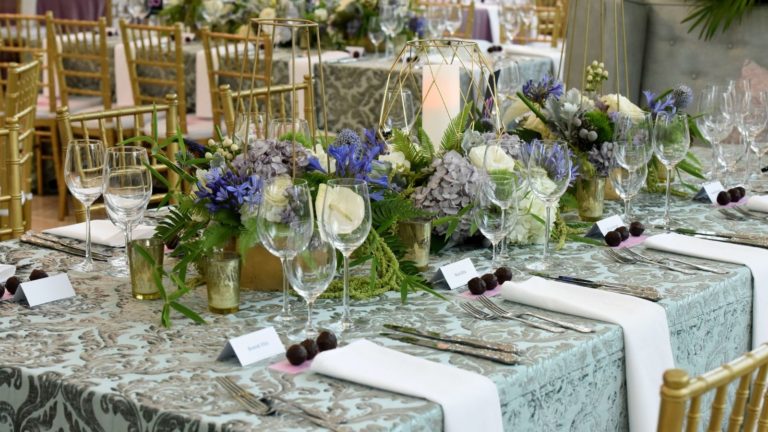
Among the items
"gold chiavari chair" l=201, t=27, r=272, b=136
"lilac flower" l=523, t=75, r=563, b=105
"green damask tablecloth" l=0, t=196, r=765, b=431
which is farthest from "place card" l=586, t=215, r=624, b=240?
"gold chiavari chair" l=201, t=27, r=272, b=136

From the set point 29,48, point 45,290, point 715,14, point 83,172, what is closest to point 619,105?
point 83,172

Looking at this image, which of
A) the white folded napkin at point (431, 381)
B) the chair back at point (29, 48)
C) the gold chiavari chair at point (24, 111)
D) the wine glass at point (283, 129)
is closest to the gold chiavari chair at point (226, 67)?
the chair back at point (29, 48)

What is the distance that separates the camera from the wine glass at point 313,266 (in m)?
1.58

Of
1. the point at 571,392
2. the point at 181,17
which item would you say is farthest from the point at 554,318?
the point at 181,17

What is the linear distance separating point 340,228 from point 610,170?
38.3 inches

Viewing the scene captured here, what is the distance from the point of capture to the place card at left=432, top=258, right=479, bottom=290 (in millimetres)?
1892

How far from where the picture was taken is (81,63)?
578 centimetres

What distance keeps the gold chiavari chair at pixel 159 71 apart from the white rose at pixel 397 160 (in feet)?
9.27

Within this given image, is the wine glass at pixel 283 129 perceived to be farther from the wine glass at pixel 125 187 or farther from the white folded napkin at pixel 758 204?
the white folded napkin at pixel 758 204

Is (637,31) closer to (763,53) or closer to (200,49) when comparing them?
(763,53)

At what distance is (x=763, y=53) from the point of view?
4.03 metres

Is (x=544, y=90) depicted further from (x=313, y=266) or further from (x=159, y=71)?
(x=159, y=71)

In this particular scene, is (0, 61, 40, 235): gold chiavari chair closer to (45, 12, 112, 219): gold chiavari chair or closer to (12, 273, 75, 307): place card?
(12, 273, 75, 307): place card

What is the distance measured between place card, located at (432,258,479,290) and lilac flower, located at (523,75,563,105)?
70 cm
